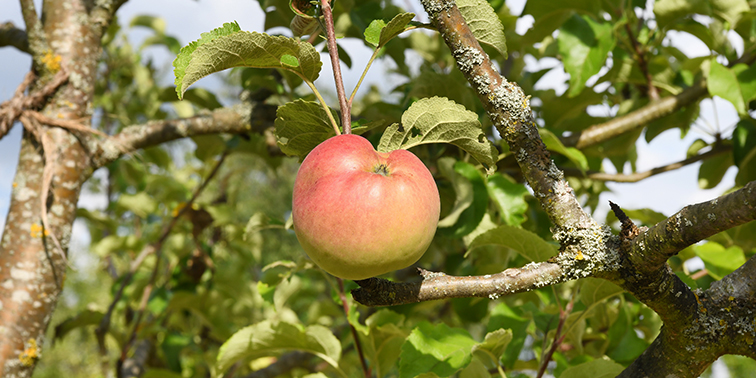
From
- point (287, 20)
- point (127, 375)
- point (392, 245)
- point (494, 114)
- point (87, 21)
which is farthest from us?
point (127, 375)

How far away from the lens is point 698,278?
1204mm

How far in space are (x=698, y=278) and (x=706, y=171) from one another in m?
0.58

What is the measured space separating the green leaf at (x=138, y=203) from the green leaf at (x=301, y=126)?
1869 mm

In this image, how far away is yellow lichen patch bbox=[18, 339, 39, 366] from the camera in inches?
48.4

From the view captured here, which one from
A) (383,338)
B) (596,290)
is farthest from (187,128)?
(596,290)

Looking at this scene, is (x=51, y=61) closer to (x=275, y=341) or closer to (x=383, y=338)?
(x=275, y=341)

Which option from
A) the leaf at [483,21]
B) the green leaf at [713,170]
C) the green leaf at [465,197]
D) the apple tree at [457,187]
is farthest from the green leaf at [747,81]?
the leaf at [483,21]

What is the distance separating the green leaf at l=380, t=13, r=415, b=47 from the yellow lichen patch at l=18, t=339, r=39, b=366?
124cm

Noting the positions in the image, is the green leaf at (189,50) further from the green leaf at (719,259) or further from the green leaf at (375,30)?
the green leaf at (719,259)

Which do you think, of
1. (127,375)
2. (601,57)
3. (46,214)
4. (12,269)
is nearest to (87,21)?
(46,214)

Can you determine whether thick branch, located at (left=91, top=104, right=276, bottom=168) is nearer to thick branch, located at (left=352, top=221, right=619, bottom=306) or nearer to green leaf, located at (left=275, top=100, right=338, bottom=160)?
green leaf, located at (left=275, top=100, right=338, bottom=160)

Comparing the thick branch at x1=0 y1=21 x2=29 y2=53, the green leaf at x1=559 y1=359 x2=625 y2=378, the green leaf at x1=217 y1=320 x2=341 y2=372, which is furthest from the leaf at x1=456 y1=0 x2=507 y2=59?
the thick branch at x1=0 y1=21 x2=29 y2=53

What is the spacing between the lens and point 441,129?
24.9 inches

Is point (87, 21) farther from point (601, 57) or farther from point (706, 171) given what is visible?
point (706, 171)
